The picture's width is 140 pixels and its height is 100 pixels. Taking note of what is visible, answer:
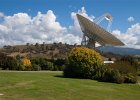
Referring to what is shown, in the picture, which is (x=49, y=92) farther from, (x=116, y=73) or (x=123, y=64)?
(x=123, y=64)

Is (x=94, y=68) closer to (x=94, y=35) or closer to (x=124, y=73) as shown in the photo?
(x=124, y=73)

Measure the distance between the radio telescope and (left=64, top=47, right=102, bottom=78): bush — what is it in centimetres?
1343

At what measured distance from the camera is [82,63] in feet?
159

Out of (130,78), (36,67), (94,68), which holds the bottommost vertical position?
(130,78)

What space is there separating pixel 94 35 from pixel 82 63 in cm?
2112

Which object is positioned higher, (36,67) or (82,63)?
(36,67)

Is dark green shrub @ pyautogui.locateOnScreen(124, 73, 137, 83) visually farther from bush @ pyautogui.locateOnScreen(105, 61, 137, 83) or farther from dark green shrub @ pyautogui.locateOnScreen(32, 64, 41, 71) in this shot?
dark green shrub @ pyautogui.locateOnScreen(32, 64, 41, 71)

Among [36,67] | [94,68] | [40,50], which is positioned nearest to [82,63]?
[94,68]

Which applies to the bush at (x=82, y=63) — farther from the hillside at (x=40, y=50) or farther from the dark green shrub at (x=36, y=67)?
the hillside at (x=40, y=50)

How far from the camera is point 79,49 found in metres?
50.1

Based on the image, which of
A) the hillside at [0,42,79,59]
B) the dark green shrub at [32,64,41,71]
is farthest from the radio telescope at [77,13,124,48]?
the hillside at [0,42,79,59]

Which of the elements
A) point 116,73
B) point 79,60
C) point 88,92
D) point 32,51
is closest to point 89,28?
point 79,60

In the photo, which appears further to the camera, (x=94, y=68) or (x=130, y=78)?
(x=94, y=68)

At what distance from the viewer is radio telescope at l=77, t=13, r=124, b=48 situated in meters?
63.6
